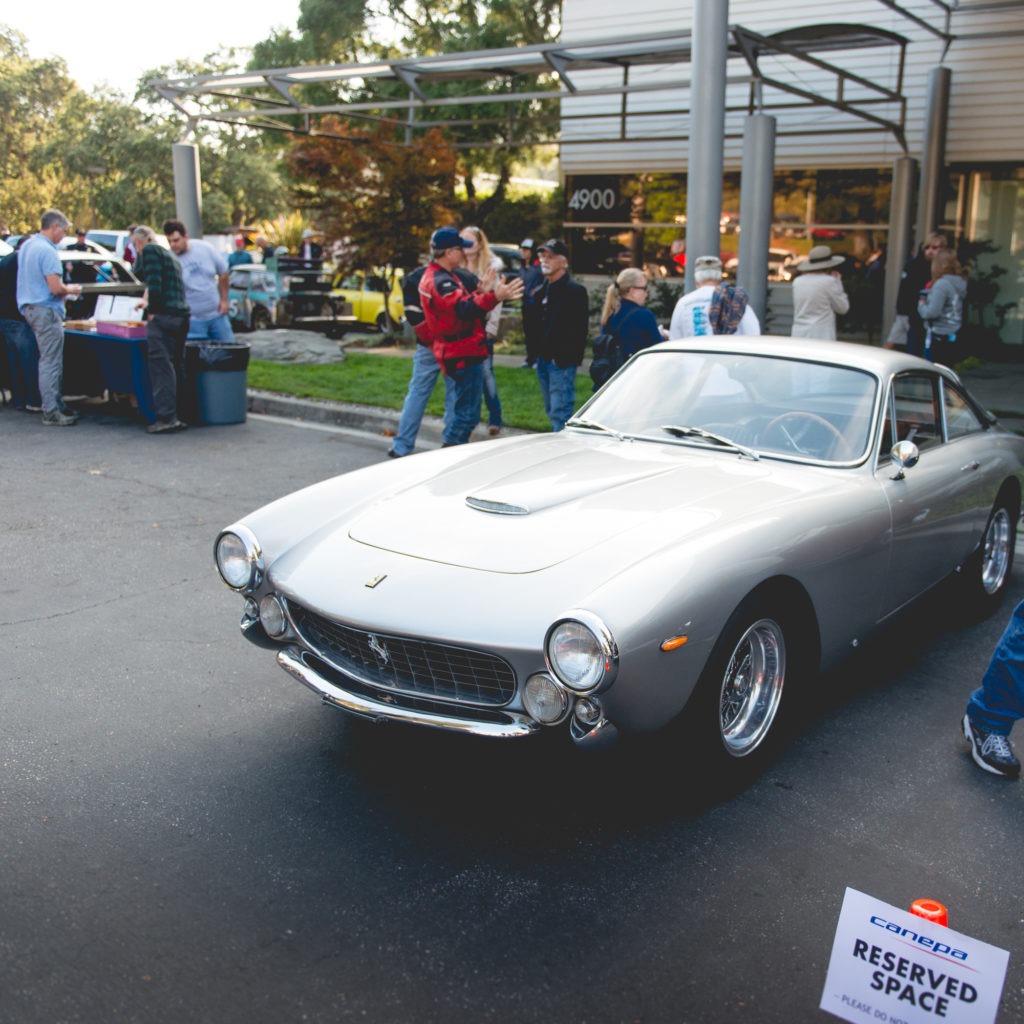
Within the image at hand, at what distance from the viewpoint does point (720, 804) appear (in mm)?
3504

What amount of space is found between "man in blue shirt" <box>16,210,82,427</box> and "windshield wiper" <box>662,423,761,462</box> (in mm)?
7419

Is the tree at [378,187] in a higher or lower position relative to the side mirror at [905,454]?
higher

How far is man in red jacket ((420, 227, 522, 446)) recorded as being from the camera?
778 cm

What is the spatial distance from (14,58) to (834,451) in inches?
2354

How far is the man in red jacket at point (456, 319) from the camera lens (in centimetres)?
778

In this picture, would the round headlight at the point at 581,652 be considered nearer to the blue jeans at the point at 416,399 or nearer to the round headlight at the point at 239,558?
the round headlight at the point at 239,558

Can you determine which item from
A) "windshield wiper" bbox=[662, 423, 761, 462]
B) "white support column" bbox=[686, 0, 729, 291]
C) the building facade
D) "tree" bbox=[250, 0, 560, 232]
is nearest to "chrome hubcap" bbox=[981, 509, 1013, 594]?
"windshield wiper" bbox=[662, 423, 761, 462]

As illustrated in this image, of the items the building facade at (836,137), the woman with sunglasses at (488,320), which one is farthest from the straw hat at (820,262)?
the building facade at (836,137)

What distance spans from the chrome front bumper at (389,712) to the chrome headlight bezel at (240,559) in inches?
11.1

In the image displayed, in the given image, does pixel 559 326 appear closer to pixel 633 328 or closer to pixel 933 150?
pixel 633 328

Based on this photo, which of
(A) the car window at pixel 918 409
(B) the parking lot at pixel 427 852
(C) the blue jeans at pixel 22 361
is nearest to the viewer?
(B) the parking lot at pixel 427 852

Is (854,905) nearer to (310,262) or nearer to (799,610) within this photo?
(799,610)

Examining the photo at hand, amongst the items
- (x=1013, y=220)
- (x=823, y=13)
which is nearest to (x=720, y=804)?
(x=1013, y=220)

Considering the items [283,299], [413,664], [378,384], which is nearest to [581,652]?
[413,664]
